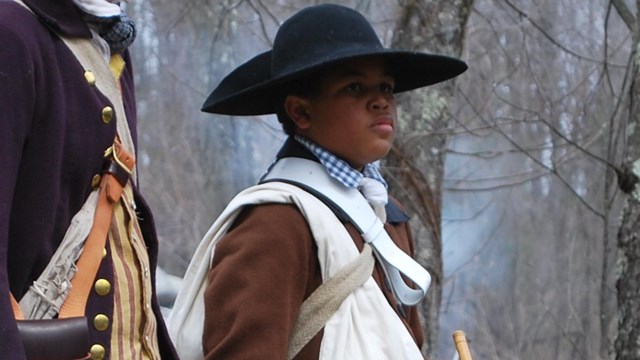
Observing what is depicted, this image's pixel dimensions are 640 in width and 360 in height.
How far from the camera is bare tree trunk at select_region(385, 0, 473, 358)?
5.78 metres

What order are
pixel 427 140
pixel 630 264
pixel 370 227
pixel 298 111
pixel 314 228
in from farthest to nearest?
pixel 427 140, pixel 630 264, pixel 298 111, pixel 370 227, pixel 314 228

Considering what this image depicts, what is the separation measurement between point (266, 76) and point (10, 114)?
1.52 meters

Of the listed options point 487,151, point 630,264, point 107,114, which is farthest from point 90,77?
point 487,151

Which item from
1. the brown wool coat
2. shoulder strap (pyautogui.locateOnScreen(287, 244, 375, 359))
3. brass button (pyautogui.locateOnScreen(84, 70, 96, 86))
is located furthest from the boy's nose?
brass button (pyautogui.locateOnScreen(84, 70, 96, 86))

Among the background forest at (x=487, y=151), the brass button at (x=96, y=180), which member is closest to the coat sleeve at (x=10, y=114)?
the brass button at (x=96, y=180)

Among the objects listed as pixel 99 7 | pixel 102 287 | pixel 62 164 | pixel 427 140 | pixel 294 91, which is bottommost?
pixel 102 287

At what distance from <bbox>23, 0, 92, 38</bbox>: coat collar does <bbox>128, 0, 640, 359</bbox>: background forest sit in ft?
9.72

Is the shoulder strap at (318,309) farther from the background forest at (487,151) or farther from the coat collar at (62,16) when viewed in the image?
the background forest at (487,151)

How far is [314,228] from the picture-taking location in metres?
3.46

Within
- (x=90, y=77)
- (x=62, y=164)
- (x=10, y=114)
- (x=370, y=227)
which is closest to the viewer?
(x=10, y=114)

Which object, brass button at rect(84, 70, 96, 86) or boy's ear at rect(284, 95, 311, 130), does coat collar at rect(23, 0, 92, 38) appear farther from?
boy's ear at rect(284, 95, 311, 130)

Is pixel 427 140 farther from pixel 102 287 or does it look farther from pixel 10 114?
pixel 10 114

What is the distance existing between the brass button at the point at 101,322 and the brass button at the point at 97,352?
34 mm

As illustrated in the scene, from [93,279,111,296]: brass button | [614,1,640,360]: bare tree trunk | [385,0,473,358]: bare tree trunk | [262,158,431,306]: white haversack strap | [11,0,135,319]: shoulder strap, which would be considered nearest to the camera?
[11,0,135,319]: shoulder strap
